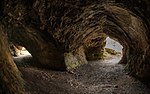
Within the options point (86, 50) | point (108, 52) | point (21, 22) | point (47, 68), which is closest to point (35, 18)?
point (21, 22)

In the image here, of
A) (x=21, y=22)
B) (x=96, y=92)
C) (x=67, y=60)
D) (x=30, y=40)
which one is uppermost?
(x=21, y=22)

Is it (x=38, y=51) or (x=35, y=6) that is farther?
(x=38, y=51)

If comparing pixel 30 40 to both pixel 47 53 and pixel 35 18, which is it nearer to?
pixel 47 53

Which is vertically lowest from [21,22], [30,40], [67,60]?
[67,60]

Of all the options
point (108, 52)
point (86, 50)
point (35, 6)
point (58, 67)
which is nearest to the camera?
point (35, 6)

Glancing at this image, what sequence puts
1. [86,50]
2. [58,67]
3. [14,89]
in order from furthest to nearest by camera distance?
[86,50] < [58,67] < [14,89]

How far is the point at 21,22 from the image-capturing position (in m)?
8.72

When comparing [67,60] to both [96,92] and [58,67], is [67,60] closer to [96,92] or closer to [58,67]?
→ [58,67]

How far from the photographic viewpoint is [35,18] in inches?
342

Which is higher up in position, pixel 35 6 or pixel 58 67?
pixel 35 6

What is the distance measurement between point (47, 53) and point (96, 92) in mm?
4014

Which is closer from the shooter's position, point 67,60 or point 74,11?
point 74,11

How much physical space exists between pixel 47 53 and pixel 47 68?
0.87 m

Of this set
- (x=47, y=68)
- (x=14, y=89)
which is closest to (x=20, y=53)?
(x=47, y=68)
